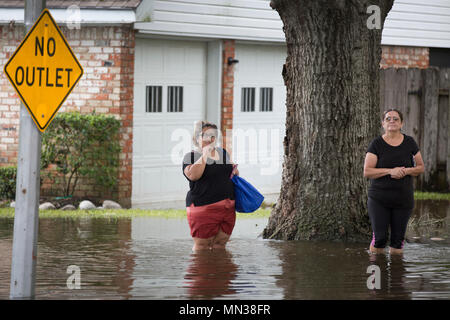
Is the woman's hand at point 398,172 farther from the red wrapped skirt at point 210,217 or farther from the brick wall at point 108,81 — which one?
the brick wall at point 108,81

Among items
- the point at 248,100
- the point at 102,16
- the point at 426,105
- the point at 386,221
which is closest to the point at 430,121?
the point at 426,105

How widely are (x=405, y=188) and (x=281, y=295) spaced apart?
8.05 ft

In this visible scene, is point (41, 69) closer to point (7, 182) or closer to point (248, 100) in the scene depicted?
point (7, 182)

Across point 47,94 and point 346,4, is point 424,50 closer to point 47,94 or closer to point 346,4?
point 346,4

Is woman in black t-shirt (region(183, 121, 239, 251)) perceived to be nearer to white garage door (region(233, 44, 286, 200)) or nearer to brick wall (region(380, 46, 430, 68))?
white garage door (region(233, 44, 286, 200))

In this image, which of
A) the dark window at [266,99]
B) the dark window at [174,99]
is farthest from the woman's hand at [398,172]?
the dark window at [266,99]

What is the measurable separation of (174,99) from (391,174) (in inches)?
309

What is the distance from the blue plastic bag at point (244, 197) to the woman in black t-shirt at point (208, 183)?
0.24 ft

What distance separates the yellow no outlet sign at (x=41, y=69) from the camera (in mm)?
6859

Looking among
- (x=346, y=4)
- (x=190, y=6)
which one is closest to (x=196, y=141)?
(x=346, y=4)

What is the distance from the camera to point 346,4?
33.9 ft

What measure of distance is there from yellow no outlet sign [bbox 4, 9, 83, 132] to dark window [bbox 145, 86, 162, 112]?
29.1 ft
